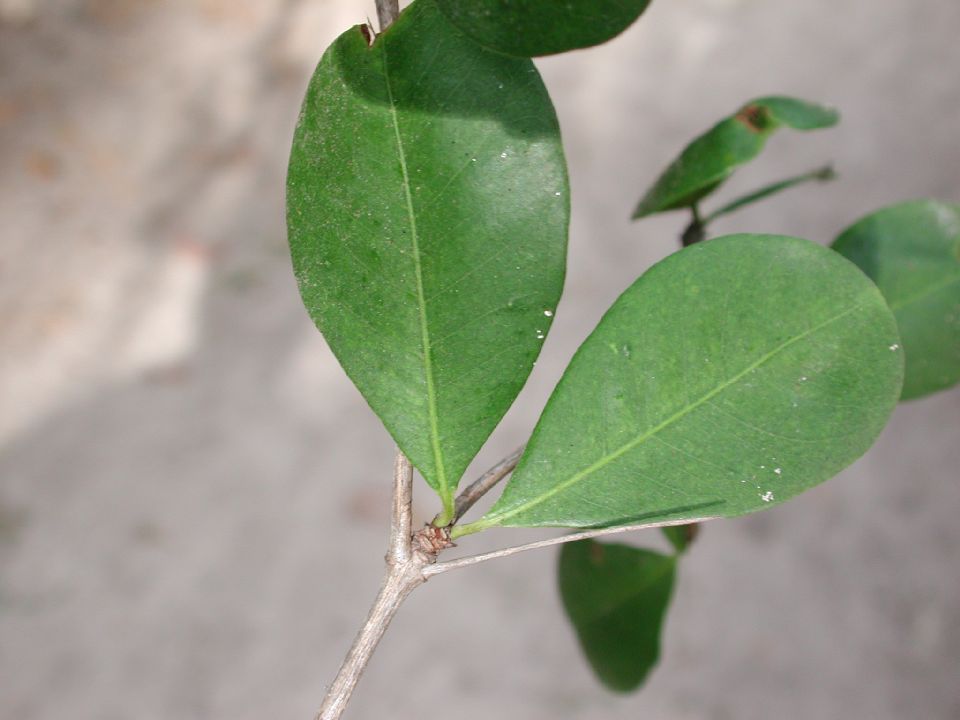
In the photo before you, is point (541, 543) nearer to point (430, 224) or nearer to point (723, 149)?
point (430, 224)

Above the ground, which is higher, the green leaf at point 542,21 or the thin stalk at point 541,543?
the green leaf at point 542,21

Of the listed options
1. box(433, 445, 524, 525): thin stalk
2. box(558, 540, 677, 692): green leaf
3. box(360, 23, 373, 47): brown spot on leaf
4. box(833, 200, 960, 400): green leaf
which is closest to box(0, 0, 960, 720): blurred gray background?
box(558, 540, 677, 692): green leaf

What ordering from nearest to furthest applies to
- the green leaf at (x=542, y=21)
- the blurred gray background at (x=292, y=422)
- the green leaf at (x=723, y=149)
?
the green leaf at (x=542, y=21), the green leaf at (x=723, y=149), the blurred gray background at (x=292, y=422)

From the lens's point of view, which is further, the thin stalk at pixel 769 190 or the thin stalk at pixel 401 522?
the thin stalk at pixel 769 190

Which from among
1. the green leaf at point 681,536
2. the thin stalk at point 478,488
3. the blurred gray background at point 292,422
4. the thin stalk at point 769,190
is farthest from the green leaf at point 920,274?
the blurred gray background at point 292,422

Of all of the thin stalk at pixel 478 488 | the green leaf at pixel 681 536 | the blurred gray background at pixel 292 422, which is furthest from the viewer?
the blurred gray background at pixel 292 422

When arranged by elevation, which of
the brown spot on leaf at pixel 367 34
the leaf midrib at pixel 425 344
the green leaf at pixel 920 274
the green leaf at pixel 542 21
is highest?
the brown spot on leaf at pixel 367 34

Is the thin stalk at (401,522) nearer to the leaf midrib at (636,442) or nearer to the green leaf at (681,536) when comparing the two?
the leaf midrib at (636,442)
